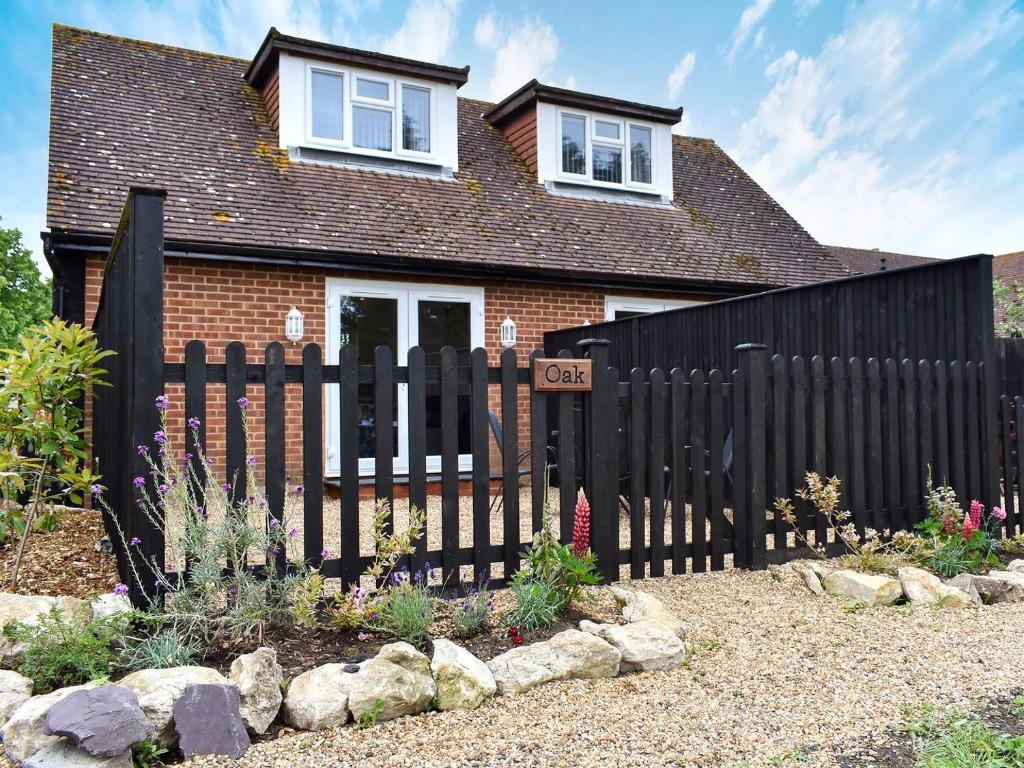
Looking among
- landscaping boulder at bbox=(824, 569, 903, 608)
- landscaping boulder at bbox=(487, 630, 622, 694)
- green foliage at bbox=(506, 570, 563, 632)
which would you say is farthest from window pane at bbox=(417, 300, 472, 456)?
landscaping boulder at bbox=(487, 630, 622, 694)

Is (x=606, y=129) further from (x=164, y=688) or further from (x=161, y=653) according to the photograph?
(x=164, y=688)

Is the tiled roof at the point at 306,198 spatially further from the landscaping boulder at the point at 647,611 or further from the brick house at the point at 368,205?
the landscaping boulder at the point at 647,611

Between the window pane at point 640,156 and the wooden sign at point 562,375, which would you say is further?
the window pane at point 640,156

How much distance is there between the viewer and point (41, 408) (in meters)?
3.97

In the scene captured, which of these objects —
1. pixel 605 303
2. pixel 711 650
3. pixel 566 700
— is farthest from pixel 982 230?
pixel 566 700

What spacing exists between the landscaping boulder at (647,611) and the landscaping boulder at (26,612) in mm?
2322

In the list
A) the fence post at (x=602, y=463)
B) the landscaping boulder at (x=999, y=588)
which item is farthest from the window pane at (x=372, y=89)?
the landscaping boulder at (x=999, y=588)

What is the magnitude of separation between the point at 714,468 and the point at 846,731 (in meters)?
2.05

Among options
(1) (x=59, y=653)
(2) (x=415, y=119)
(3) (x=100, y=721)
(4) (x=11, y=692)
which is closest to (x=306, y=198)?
(2) (x=415, y=119)

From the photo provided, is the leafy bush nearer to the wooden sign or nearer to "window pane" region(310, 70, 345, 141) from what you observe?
the wooden sign

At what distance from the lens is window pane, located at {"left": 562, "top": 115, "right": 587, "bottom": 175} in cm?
1115

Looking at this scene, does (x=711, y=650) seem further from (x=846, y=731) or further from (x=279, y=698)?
(x=279, y=698)

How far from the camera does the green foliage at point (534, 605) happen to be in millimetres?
3162

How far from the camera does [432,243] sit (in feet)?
28.6
